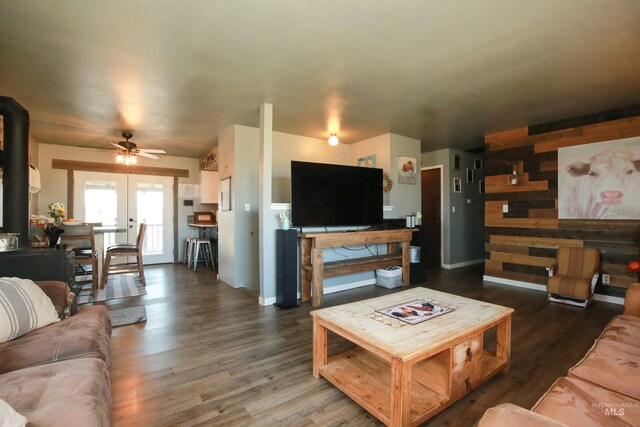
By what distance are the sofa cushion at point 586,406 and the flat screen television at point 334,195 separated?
281cm

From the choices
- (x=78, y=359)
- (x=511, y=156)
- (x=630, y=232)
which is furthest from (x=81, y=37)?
(x=630, y=232)

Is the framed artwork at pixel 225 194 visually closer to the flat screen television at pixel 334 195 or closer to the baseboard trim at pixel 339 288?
the flat screen television at pixel 334 195

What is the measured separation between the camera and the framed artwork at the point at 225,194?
4492 millimetres

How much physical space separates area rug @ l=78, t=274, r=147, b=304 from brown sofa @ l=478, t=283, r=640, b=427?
14.2 ft

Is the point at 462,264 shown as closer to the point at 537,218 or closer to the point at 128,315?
the point at 537,218

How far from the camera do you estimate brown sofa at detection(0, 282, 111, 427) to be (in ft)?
3.31

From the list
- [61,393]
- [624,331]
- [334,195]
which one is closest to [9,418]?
[61,393]

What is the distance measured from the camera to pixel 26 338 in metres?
1.53

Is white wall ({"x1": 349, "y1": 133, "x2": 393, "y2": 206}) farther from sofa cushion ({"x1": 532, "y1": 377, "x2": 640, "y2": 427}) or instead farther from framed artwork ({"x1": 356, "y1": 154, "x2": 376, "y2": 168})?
sofa cushion ({"x1": 532, "y1": 377, "x2": 640, "y2": 427})

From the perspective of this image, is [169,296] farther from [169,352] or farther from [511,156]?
[511,156]

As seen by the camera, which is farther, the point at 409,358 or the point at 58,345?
the point at 58,345

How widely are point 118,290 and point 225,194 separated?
1.98 m

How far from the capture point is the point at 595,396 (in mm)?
1170

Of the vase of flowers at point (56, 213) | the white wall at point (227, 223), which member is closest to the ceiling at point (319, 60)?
the white wall at point (227, 223)
